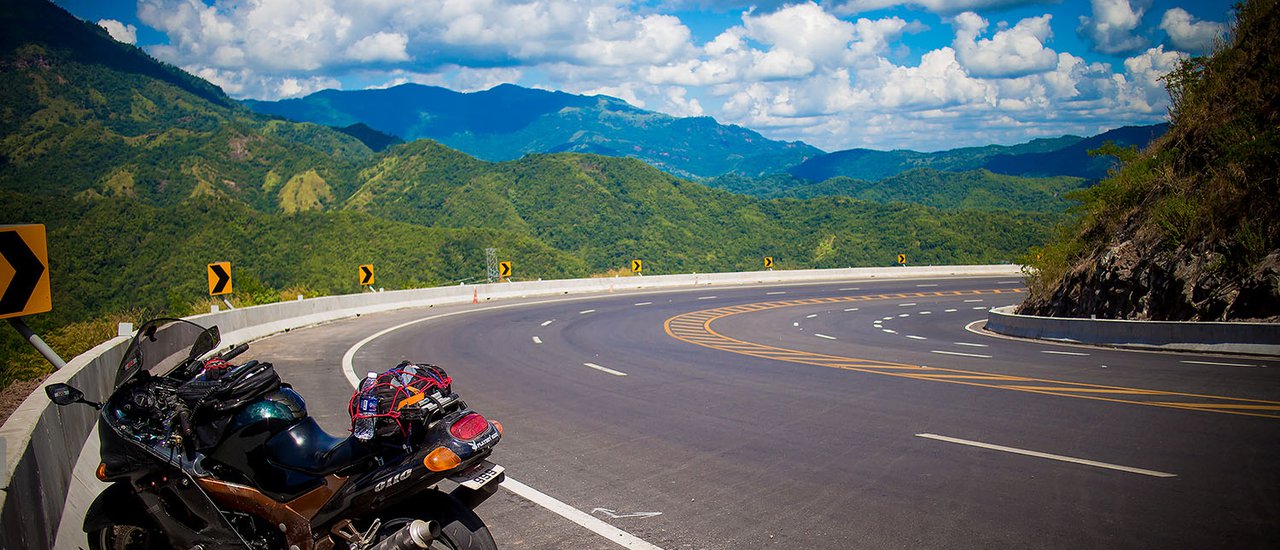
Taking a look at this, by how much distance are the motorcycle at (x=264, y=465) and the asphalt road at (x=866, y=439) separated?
1488 millimetres

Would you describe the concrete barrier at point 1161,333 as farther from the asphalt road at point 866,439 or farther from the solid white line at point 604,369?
the solid white line at point 604,369

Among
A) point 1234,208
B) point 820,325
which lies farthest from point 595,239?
point 1234,208

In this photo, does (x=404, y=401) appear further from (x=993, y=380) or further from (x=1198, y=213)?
(x=1198, y=213)

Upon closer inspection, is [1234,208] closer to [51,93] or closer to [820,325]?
[820,325]

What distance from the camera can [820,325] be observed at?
2589 centimetres

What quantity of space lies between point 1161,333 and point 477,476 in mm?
17377

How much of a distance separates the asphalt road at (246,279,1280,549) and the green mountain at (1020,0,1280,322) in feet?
8.28

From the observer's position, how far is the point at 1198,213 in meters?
18.3

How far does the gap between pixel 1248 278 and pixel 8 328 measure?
111ft

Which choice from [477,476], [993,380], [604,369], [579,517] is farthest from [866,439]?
[604,369]

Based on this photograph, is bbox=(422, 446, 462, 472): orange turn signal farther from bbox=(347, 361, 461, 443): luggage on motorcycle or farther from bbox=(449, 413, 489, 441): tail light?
bbox=(347, 361, 461, 443): luggage on motorcycle

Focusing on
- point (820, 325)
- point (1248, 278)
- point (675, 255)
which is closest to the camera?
point (1248, 278)

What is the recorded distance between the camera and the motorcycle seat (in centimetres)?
468

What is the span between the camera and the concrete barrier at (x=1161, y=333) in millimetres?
15711
